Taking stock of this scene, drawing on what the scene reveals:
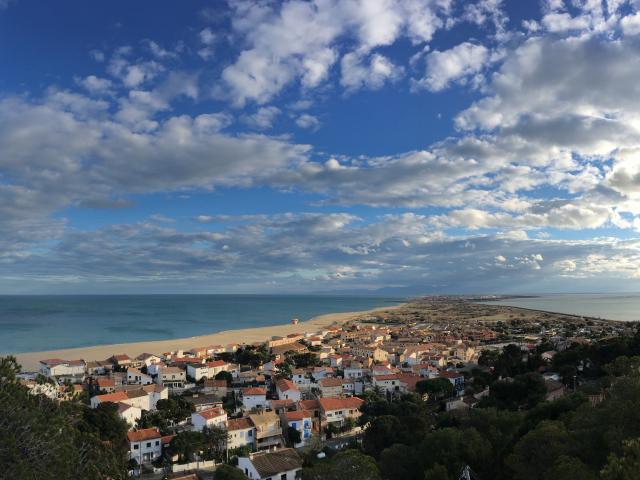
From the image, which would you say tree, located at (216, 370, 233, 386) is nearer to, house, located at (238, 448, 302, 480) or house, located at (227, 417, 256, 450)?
house, located at (227, 417, 256, 450)

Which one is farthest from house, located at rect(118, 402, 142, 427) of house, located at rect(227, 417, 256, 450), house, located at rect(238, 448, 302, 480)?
house, located at rect(238, 448, 302, 480)

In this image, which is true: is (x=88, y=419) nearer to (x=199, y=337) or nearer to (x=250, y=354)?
(x=250, y=354)

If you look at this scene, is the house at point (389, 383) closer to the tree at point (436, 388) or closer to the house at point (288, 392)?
the tree at point (436, 388)

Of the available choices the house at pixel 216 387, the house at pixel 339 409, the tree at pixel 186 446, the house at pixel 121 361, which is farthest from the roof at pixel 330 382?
the house at pixel 121 361

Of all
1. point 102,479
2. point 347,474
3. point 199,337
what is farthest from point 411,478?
point 199,337

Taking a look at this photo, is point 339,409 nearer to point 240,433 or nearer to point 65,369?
point 240,433

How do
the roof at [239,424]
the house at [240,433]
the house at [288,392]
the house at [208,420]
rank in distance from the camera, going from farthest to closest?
1. the house at [288,392]
2. the house at [208,420]
3. the roof at [239,424]
4. the house at [240,433]
